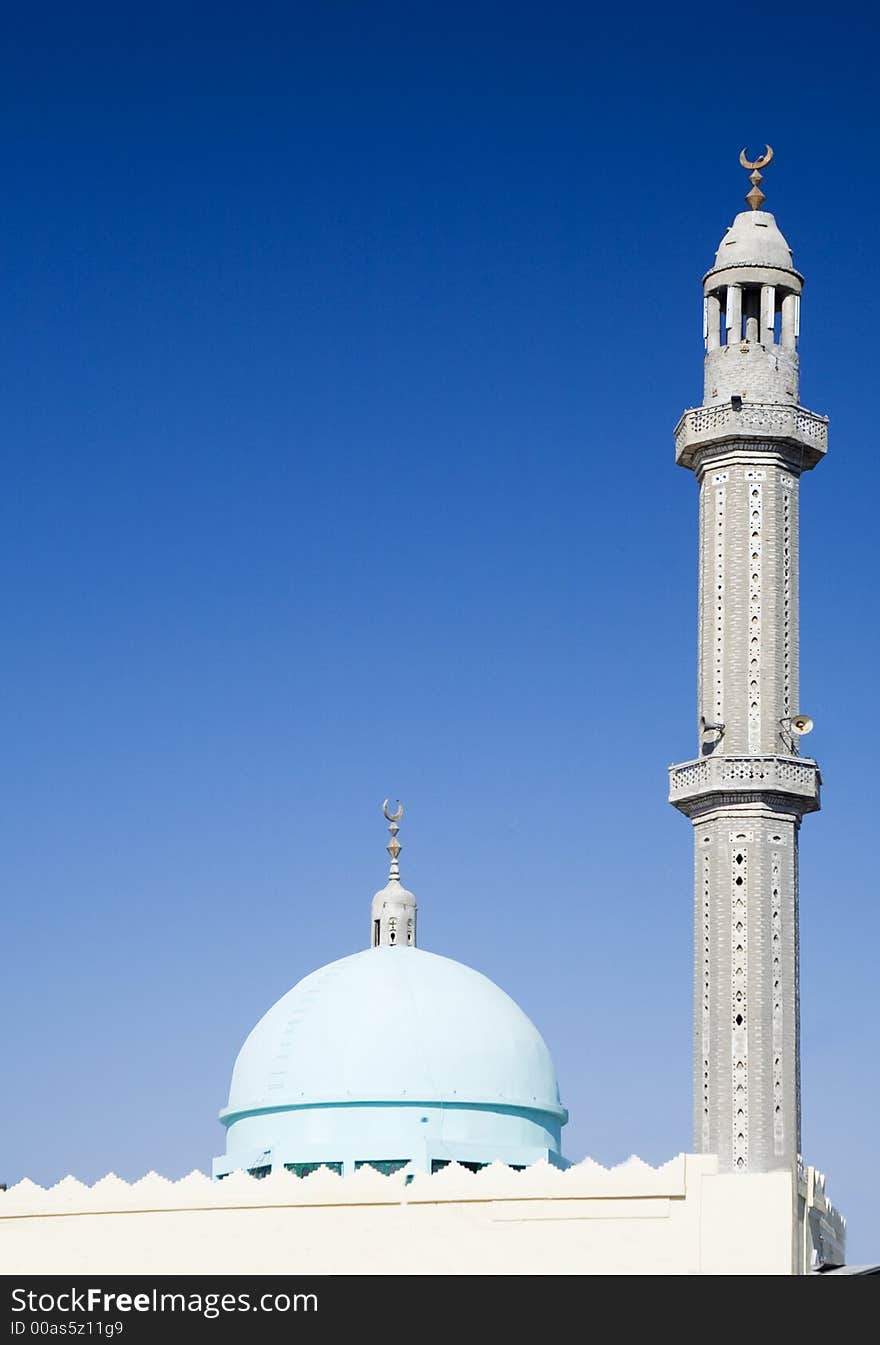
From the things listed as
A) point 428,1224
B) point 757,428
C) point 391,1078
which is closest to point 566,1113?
point 391,1078

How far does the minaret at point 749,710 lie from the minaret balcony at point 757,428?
2cm

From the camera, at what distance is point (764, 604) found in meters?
38.6

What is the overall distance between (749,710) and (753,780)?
1252 mm

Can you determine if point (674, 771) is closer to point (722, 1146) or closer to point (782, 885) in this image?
point (782, 885)

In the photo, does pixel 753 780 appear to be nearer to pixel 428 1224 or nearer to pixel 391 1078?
pixel 391 1078

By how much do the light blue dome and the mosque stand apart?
5 cm

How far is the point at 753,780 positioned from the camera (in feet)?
124

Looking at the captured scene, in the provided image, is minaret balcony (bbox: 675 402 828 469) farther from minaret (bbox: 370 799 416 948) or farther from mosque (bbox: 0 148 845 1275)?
minaret (bbox: 370 799 416 948)

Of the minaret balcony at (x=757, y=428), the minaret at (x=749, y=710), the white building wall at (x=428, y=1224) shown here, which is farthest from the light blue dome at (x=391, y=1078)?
the minaret balcony at (x=757, y=428)

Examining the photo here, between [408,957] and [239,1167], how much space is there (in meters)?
4.82

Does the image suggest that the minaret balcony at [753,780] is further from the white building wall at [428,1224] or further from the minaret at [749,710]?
the white building wall at [428,1224]

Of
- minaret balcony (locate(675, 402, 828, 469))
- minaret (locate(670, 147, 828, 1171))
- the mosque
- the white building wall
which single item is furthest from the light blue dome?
minaret balcony (locate(675, 402, 828, 469))
